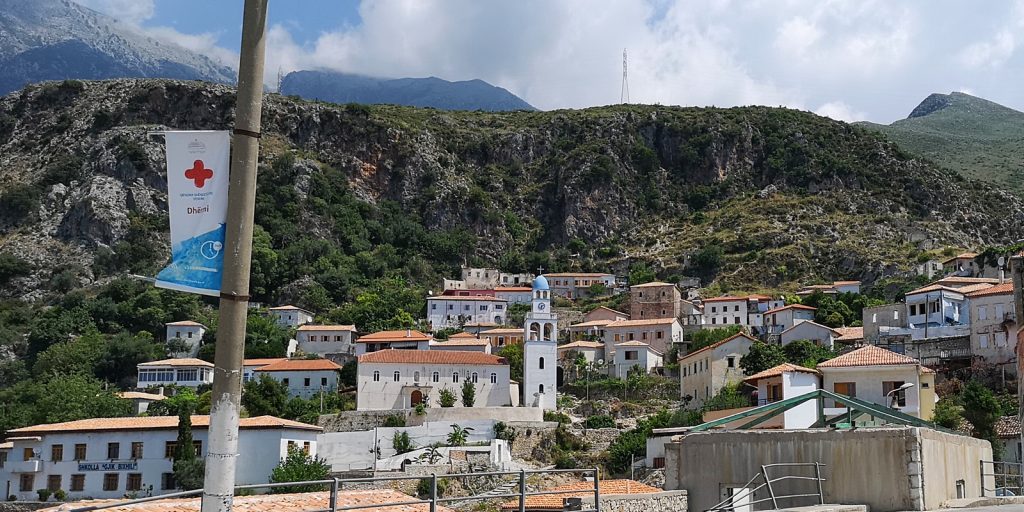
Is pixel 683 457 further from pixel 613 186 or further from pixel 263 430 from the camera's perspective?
pixel 613 186

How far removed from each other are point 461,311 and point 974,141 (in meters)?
109

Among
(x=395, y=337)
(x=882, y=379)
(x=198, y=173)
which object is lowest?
(x=882, y=379)

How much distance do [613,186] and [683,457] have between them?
125764 mm

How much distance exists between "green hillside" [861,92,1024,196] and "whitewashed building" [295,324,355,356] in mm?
93792

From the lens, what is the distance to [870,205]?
405 ft

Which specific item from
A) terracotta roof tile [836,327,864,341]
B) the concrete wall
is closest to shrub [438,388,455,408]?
terracotta roof tile [836,327,864,341]

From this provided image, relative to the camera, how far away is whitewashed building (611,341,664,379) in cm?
7350

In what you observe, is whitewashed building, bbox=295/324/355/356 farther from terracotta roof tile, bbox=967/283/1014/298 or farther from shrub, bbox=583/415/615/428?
terracotta roof tile, bbox=967/283/1014/298

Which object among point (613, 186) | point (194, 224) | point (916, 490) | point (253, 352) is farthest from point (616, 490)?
point (613, 186)

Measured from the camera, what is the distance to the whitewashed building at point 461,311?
95312mm

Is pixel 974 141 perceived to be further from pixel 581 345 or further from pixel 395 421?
pixel 395 421

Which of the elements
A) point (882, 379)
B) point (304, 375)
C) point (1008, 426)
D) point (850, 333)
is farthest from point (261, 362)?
point (1008, 426)

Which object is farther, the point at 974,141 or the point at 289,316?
the point at 974,141

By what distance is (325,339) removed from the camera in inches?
3285
